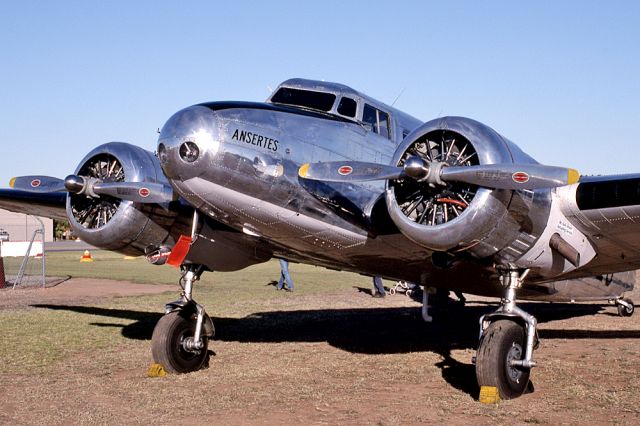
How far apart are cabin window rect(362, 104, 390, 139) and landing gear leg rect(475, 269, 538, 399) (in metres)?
2.91

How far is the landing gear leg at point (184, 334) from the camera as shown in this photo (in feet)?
37.5

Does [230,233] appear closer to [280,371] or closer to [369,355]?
[280,371]

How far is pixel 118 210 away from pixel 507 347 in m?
6.25

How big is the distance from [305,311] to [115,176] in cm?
1084

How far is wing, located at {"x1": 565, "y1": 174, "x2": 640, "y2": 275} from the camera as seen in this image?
30.4 ft

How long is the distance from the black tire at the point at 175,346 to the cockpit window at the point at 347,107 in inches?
167

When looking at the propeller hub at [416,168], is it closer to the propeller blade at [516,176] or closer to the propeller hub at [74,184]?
the propeller blade at [516,176]

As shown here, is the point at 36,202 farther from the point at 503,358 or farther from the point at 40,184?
the point at 503,358

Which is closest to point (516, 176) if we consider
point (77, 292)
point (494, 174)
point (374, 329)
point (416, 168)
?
point (494, 174)

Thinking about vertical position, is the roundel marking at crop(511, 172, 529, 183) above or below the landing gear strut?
above

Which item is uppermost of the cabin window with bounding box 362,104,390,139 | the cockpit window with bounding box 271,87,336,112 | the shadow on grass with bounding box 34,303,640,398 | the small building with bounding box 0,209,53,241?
the cockpit window with bounding box 271,87,336,112


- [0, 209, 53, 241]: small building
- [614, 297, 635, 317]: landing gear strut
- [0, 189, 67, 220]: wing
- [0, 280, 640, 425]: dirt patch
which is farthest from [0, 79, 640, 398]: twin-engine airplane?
[0, 209, 53, 241]: small building

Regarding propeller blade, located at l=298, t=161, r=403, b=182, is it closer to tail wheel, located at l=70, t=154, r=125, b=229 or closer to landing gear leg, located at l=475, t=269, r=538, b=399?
landing gear leg, located at l=475, t=269, r=538, b=399

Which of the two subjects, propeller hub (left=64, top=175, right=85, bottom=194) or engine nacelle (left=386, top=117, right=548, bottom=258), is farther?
propeller hub (left=64, top=175, right=85, bottom=194)
